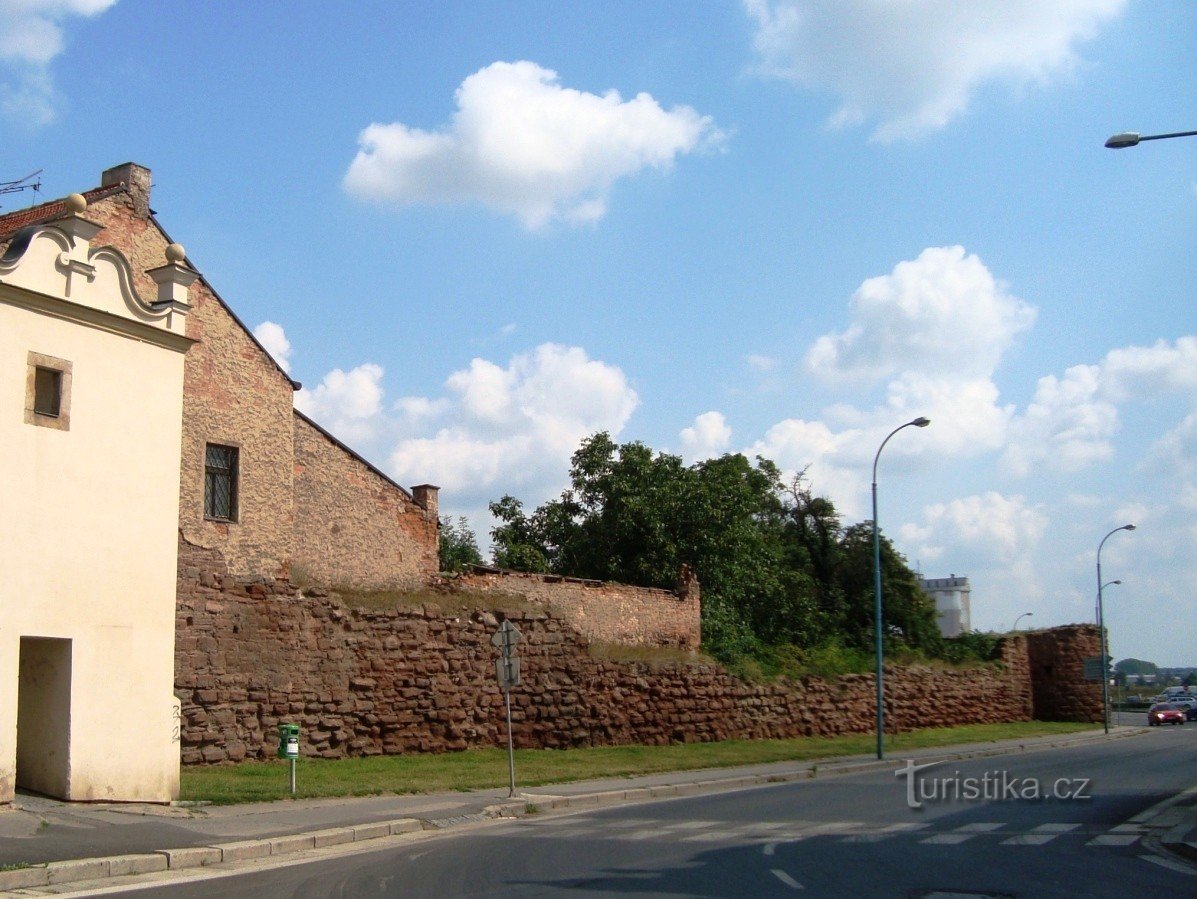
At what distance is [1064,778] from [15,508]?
19075mm

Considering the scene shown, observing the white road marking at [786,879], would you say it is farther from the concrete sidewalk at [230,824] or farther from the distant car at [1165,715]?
the distant car at [1165,715]

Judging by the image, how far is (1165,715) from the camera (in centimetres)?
5422

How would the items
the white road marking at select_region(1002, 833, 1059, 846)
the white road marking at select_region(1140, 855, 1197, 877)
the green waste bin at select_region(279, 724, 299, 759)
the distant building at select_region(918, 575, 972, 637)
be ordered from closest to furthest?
the white road marking at select_region(1140, 855, 1197, 877) → the white road marking at select_region(1002, 833, 1059, 846) → the green waste bin at select_region(279, 724, 299, 759) → the distant building at select_region(918, 575, 972, 637)

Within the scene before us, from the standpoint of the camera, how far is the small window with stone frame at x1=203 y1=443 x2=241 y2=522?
23.2 meters

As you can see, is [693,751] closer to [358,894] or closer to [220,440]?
→ [220,440]

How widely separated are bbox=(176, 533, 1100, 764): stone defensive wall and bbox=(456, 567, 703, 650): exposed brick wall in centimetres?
91

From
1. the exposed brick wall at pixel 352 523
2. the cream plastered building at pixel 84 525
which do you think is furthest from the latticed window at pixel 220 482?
the cream plastered building at pixel 84 525

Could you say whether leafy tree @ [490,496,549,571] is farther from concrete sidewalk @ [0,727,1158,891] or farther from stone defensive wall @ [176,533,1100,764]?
concrete sidewalk @ [0,727,1158,891]

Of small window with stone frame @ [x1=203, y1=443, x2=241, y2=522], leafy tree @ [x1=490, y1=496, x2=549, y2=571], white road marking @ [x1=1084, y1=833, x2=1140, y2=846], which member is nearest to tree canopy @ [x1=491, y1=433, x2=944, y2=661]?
leafy tree @ [x1=490, y1=496, x2=549, y2=571]

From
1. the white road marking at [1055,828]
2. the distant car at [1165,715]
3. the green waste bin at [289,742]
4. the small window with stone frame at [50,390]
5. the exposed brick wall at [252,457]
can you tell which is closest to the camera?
the white road marking at [1055,828]

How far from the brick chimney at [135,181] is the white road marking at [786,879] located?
19098 mm

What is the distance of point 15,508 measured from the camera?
588 inches

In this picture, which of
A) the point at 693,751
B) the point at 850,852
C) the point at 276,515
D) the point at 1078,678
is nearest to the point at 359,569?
the point at 276,515

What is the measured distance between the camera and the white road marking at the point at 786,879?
10336mm
